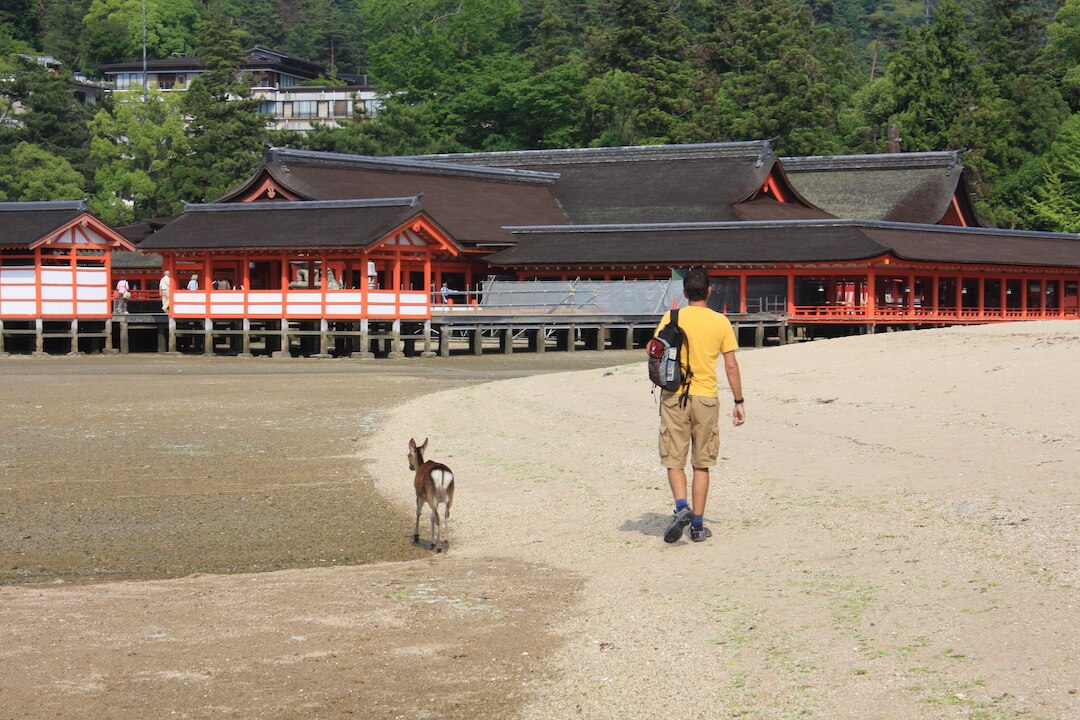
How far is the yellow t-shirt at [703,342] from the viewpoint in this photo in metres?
10.2

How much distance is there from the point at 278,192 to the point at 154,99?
89.0 ft

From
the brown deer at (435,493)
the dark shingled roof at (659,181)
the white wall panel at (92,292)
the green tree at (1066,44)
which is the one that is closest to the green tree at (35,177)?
the dark shingled roof at (659,181)

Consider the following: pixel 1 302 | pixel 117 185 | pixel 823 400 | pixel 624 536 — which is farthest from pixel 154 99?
pixel 624 536

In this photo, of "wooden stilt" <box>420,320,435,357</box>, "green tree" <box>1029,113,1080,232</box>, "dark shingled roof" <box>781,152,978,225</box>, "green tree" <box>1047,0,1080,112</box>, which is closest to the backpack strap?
"wooden stilt" <box>420,320,435,357</box>

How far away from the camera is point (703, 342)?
33.5 feet

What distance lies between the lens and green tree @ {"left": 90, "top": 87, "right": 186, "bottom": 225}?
69188mm

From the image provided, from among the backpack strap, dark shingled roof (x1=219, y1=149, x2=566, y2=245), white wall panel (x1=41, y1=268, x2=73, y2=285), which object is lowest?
the backpack strap

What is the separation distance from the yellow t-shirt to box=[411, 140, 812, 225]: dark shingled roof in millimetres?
41720

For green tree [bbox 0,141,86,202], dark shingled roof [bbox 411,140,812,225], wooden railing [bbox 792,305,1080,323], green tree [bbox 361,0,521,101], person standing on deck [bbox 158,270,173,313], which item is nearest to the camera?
person standing on deck [bbox 158,270,173,313]

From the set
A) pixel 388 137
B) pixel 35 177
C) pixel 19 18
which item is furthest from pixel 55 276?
pixel 19 18

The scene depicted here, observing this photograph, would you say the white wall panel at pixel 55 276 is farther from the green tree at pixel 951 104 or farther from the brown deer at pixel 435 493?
the green tree at pixel 951 104

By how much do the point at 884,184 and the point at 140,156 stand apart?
36.7 m

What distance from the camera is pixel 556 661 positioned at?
7.87 meters

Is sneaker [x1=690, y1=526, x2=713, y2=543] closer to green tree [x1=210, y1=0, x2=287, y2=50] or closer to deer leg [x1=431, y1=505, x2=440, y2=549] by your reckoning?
deer leg [x1=431, y1=505, x2=440, y2=549]
